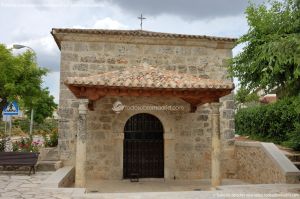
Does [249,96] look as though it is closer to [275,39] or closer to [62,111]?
[275,39]

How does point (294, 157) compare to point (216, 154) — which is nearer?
point (216, 154)

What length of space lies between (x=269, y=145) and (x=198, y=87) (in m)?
3.05

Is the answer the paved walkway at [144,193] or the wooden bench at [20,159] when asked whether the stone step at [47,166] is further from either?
the paved walkway at [144,193]

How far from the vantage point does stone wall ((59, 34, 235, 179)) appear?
10328mm

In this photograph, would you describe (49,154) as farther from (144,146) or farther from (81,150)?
(144,146)

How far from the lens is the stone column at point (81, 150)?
8141 millimetres

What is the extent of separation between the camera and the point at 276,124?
13336 millimetres

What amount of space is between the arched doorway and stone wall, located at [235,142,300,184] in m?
2.53

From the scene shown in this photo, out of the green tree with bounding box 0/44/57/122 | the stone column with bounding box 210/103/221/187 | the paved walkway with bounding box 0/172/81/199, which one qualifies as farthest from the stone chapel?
the green tree with bounding box 0/44/57/122

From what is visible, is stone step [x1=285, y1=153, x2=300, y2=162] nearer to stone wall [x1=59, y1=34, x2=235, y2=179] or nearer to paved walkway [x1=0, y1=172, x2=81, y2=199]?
stone wall [x1=59, y1=34, x2=235, y2=179]

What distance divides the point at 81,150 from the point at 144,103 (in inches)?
118

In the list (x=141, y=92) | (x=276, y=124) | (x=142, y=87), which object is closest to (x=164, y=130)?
(x=141, y=92)

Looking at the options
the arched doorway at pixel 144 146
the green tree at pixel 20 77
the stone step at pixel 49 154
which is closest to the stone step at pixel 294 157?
the arched doorway at pixel 144 146

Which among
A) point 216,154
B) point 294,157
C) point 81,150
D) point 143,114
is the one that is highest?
point 143,114
